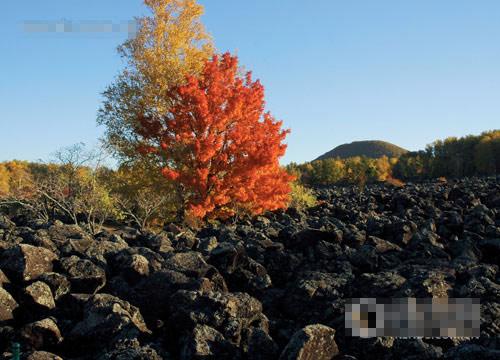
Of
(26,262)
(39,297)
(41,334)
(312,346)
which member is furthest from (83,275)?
(312,346)

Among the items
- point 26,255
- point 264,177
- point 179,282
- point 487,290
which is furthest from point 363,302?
point 264,177

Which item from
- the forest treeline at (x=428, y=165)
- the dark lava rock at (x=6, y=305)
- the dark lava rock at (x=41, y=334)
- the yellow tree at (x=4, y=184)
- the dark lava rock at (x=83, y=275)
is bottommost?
the dark lava rock at (x=41, y=334)

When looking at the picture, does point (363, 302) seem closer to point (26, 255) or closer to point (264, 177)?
point (26, 255)

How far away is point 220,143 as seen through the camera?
20328 millimetres

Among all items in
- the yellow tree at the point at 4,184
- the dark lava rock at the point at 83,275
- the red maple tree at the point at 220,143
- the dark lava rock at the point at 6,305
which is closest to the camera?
the dark lava rock at the point at 6,305

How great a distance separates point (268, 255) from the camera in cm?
849

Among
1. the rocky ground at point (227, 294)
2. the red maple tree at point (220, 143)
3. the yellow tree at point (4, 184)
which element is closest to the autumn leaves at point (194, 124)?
the red maple tree at point (220, 143)

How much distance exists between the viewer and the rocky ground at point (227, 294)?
476cm

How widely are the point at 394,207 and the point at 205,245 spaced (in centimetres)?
1616

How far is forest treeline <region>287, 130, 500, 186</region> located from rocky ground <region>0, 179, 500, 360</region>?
275ft

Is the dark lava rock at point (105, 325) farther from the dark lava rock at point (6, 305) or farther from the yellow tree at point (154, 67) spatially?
the yellow tree at point (154, 67)

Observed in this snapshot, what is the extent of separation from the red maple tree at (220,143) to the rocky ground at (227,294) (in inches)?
429

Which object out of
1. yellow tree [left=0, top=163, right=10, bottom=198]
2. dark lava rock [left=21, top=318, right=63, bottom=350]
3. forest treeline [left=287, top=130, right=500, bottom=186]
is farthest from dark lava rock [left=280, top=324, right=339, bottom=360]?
forest treeline [left=287, top=130, right=500, bottom=186]

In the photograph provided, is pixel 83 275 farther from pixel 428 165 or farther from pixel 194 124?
pixel 428 165
